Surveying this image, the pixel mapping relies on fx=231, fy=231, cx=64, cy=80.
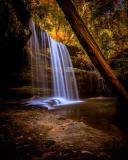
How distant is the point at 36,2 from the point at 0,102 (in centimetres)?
918

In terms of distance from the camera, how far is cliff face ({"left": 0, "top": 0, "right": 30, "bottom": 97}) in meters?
9.71

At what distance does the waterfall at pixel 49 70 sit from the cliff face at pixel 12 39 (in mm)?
1260

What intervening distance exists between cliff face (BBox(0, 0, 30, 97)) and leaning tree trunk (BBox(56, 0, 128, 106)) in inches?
274

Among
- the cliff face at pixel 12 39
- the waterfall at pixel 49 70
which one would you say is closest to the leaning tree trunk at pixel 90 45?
the cliff face at pixel 12 39

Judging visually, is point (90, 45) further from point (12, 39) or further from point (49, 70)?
point (49, 70)

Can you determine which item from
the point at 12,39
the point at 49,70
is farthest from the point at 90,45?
the point at 49,70

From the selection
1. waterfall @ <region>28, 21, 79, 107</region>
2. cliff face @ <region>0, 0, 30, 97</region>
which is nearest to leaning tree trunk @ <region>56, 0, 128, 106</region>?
cliff face @ <region>0, 0, 30, 97</region>

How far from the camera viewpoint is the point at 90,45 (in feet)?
10.4

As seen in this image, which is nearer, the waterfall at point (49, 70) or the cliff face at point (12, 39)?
the cliff face at point (12, 39)

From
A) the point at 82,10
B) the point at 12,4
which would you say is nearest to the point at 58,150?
the point at 12,4

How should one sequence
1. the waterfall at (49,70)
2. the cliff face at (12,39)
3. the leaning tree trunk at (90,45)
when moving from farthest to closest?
1. the waterfall at (49,70)
2. the cliff face at (12,39)
3. the leaning tree trunk at (90,45)

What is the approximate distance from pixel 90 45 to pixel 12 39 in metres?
7.79

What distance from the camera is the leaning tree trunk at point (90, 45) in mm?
3123

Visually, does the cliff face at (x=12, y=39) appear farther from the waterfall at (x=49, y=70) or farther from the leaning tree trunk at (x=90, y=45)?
the leaning tree trunk at (x=90, y=45)
